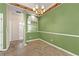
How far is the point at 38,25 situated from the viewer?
267 centimetres

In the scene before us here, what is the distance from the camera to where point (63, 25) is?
2.37 m

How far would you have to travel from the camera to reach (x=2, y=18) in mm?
2361

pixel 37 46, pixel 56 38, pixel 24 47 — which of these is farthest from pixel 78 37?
pixel 24 47

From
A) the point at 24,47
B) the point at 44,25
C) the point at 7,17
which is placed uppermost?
the point at 7,17

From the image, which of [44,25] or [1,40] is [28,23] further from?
[1,40]

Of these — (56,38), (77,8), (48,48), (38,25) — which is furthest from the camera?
(38,25)

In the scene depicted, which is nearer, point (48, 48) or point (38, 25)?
point (48, 48)

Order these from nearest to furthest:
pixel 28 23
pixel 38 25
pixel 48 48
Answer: pixel 48 48 < pixel 38 25 < pixel 28 23

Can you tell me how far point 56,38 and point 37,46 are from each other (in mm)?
461

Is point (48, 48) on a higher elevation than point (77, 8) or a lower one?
lower

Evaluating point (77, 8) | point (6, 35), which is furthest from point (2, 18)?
point (77, 8)

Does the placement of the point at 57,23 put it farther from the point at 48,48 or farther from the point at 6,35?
the point at 6,35

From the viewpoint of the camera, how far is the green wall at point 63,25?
2156 mm

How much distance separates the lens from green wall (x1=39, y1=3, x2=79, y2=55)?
2.16 meters
